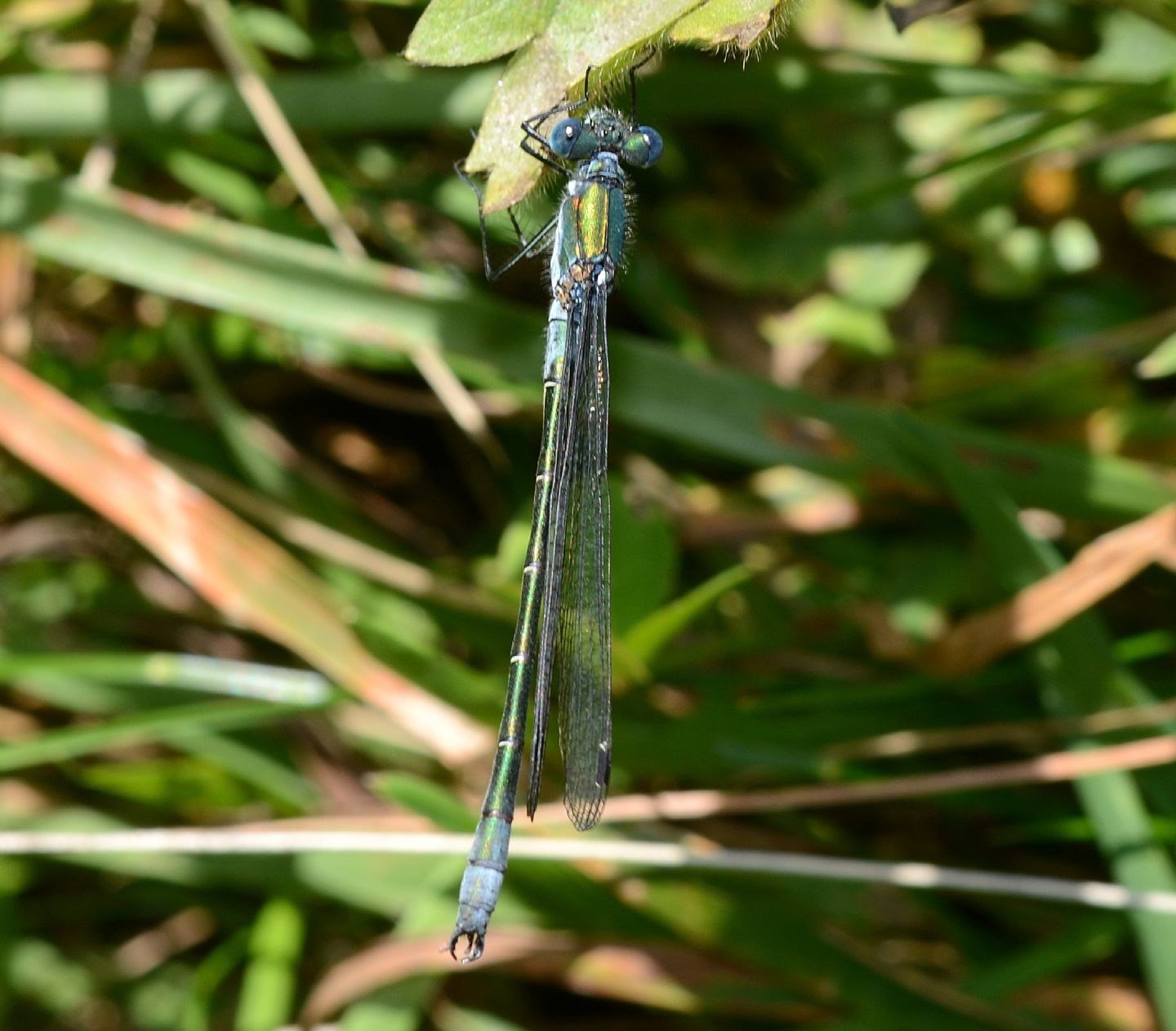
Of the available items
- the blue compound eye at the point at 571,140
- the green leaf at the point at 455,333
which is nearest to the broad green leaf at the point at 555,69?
the blue compound eye at the point at 571,140

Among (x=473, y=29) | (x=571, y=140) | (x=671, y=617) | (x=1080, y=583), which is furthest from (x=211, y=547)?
(x=1080, y=583)

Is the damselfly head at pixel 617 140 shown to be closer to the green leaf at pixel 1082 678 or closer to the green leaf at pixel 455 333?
the green leaf at pixel 455 333

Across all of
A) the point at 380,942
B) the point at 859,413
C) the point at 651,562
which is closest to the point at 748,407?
the point at 859,413

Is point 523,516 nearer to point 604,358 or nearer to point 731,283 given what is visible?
point 604,358

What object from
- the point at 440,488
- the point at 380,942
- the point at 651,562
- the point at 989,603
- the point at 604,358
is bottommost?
the point at 380,942

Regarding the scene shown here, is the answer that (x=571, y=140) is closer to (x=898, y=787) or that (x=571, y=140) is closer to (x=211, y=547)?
(x=211, y=547)

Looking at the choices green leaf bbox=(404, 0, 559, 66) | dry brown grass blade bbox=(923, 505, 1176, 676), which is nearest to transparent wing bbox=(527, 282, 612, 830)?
dry brown grass blade bbox=(923, 505, 1176, 676)
